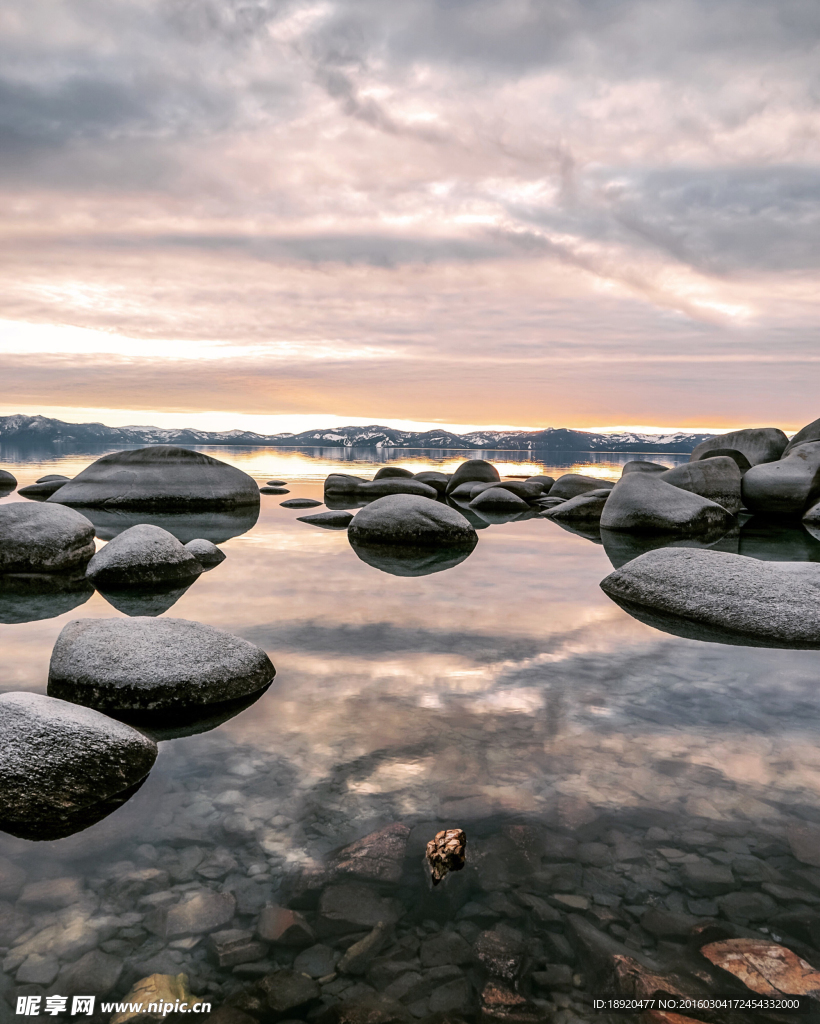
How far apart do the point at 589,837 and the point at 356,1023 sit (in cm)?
114

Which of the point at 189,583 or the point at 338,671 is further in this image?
the point at 189,583

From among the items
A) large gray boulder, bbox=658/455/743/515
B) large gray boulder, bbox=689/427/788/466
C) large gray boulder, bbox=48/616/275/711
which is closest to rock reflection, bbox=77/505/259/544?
large gray boulder, bbox=48/616/275/711

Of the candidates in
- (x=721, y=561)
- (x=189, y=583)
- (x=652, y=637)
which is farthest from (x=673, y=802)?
(x=189, y=583)

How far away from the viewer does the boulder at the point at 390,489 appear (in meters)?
18.3

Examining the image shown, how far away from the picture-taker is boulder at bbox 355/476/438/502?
1828 centimetres

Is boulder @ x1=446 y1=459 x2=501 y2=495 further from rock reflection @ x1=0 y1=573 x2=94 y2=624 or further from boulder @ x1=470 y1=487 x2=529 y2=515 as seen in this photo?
rock reflection @ x1=0 y1=573 x2=94 y2=624

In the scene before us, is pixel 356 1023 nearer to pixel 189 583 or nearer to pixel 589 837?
pixel 589 837

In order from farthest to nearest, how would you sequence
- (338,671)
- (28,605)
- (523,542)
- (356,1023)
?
(523,542)
(28,605)
(338,671)
(356,1023)

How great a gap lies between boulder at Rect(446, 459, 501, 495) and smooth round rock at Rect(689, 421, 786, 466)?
7060mm

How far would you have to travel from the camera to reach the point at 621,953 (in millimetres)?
1970

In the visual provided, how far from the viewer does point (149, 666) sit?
3826 mm

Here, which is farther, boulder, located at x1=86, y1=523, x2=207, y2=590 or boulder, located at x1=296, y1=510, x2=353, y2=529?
boulder, located at x1=296, y1=510, x2=353, y2=529

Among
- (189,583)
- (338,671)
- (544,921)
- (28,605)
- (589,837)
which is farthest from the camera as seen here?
(189,583)

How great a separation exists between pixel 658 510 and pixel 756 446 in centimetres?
1149
